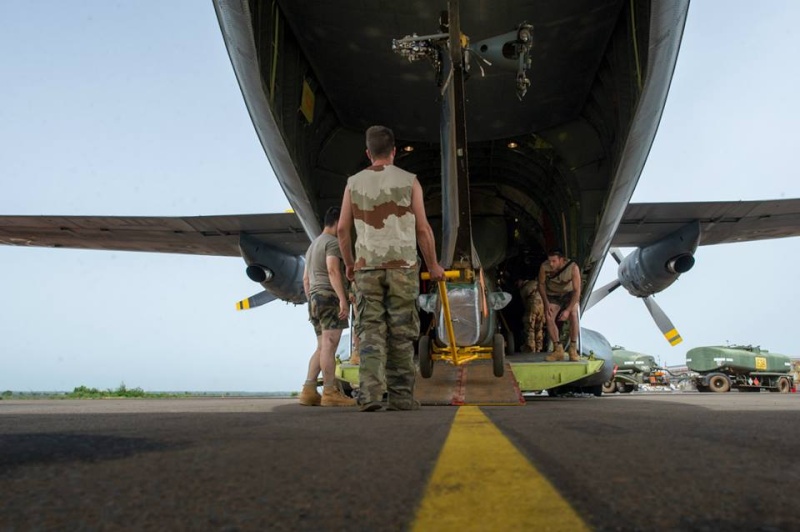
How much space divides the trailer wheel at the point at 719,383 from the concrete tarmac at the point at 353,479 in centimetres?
2352

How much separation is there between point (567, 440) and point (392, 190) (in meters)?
2.43

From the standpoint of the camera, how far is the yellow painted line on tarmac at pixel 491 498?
87 centimetres

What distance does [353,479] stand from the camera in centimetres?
122

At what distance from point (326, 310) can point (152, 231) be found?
5.45 meters

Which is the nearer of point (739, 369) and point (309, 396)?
point (309, 396)

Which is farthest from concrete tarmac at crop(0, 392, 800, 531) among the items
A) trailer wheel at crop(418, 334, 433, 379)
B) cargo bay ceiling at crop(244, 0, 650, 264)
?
cargo bay ceiling at crop(244, 0, 650, 264)

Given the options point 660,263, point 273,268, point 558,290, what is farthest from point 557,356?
point 273,268

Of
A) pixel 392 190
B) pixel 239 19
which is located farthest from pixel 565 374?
pixel 239 19

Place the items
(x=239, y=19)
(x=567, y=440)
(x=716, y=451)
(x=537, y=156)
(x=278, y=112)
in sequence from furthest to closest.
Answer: (x=537, y=156)
(x=278, y=112)
(x=239, y=19)
(x=567, y=440)
(x=716, y=451)

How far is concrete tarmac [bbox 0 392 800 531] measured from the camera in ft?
2.97

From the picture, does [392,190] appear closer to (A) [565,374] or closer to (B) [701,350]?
(A) [565,374]

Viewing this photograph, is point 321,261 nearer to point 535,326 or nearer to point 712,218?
point 535,326

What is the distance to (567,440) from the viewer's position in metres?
1.82

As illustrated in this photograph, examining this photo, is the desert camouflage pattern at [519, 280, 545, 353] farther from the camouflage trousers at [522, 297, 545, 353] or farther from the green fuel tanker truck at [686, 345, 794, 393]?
the green fuel tanker truck at [686, 345, 794, 393]
